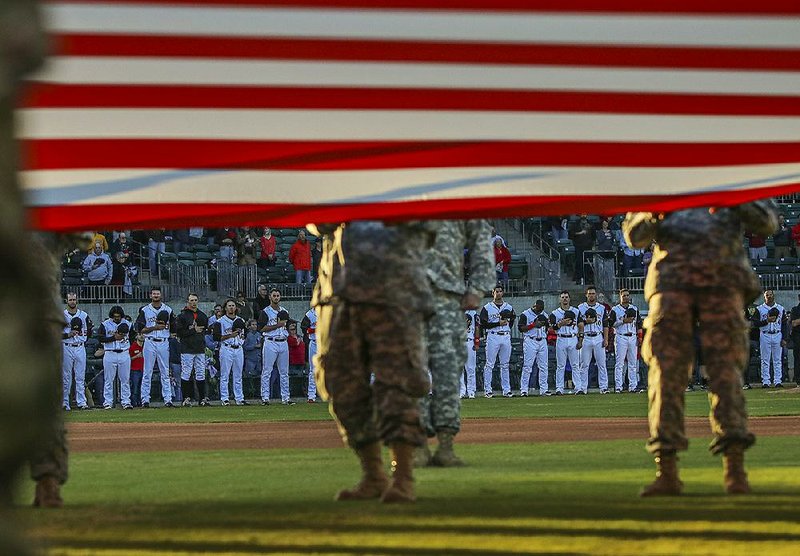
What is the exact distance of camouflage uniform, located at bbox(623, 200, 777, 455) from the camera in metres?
7.16

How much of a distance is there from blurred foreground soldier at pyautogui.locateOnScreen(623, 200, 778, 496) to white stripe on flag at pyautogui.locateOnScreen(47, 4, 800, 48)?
231 cm

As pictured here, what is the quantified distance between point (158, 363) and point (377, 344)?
1971 cm

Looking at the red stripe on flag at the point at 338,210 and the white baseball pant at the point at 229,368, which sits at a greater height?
the red stripe on flag at the point at 338,210

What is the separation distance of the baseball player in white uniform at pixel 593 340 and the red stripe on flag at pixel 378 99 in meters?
22.3

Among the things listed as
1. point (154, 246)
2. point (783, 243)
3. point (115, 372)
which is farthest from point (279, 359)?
point (783, 243)

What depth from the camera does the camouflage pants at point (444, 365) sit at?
989 centimetres

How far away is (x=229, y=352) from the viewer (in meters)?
26.4

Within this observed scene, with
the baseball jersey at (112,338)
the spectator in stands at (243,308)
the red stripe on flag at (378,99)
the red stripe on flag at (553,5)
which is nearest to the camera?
the red stripe on flag at (553,5)

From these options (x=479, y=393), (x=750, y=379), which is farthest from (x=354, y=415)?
(x=750, y=379)

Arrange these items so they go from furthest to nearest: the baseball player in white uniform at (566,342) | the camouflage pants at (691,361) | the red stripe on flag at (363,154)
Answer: the baseball player in white uniform at (566,342) → the camouflage pants at (691,361) → the red stripe on flag at (363,154)

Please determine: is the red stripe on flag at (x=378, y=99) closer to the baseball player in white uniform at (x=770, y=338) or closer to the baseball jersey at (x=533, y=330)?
the baseball jersey at (x=533, y=330)

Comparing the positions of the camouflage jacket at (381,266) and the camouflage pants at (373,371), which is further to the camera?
the camouflage jacket at (381,266)

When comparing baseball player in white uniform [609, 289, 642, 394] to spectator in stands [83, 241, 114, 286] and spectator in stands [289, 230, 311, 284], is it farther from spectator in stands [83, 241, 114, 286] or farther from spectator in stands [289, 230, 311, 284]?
spectator in stands [83, 241, 114, 286]

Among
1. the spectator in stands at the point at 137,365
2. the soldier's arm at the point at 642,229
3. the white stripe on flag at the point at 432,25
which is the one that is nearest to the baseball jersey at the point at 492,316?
the spectator in stands at the point at 137,365
